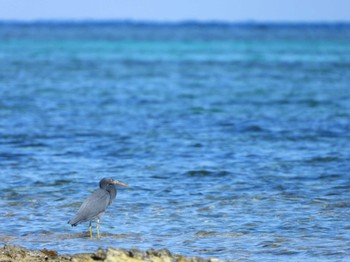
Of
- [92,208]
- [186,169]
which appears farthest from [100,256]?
[186,169]

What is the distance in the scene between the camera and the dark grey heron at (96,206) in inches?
421

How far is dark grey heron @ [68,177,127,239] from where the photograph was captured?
10.7m

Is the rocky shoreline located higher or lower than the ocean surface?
higher

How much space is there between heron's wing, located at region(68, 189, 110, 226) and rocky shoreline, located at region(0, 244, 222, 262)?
1255 millimetres

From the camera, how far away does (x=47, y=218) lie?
11.9 m

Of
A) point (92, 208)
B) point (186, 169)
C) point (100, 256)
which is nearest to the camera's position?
point (100, 256)

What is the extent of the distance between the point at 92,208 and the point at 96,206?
0.09 m

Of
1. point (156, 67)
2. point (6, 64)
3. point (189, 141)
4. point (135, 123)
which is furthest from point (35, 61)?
point (189, 141)

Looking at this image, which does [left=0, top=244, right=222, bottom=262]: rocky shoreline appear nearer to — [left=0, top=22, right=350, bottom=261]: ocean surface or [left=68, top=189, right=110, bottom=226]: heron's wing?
[left=0, top=22, right=350, bottom=261]: ocean surface

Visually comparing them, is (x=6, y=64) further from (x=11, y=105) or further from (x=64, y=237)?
(x=64, y=237)

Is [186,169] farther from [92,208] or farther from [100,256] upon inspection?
[100,256]

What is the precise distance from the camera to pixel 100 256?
8266mm

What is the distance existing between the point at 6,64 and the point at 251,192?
133 ft

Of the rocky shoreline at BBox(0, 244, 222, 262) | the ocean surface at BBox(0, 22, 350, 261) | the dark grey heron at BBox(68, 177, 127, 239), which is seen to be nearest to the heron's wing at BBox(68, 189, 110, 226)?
the dark grey heron at BBox(68, 177, 127, 239)
